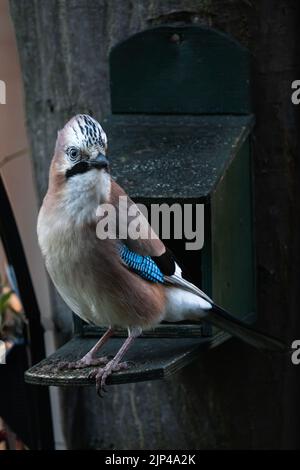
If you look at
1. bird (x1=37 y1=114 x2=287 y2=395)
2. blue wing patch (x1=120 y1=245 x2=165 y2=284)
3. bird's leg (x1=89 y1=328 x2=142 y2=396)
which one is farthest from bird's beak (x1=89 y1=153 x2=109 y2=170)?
bird's leg (x1=89 y1=328 x2=142 y2=396)

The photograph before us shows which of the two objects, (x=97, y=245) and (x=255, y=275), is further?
(x=255, y=275)

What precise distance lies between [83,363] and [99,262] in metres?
0.38

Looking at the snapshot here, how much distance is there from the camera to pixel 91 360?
13.8ft

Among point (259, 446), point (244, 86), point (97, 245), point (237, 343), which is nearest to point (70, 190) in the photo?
point (97, 245)

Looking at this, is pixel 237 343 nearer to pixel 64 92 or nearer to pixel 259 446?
pixel 259 446

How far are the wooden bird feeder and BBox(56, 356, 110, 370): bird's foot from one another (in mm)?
52

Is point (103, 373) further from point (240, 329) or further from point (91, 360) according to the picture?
point (240, 329)

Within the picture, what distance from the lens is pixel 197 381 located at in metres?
5.26

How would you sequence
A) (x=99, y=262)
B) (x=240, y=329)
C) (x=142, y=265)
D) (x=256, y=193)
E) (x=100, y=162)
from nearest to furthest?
(x=100, y=162) → (x=99, y=262) → (x=142, y=265) → (x=240, y=329) → (x=256, y=193)

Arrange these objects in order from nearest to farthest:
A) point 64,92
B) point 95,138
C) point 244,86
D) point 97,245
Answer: point 95,138, point 97,245, point 244,86, point 64,92

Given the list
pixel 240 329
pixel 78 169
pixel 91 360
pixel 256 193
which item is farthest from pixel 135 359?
pixel 256 193

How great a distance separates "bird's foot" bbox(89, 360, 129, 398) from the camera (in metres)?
3.98

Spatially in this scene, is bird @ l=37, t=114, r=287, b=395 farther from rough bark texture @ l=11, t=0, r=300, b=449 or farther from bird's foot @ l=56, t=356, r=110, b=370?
rough bark texture @ l=11, t=0, r=300, b=449
